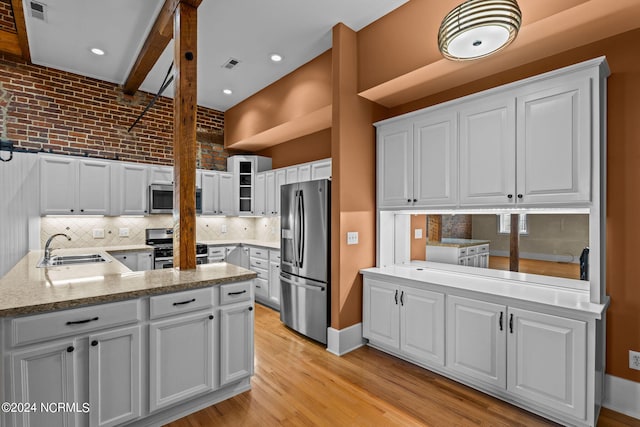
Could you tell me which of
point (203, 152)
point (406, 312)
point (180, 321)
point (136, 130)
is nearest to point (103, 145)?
point (136, 130)

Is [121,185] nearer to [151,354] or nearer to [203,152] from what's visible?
[203,152]

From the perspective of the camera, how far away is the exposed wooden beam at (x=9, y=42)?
145 inches

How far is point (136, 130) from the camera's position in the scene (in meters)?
4.91

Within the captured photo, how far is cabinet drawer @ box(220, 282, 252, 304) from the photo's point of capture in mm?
2314

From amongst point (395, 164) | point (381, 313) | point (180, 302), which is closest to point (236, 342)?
point (180, 302)

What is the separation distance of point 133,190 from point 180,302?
325cm

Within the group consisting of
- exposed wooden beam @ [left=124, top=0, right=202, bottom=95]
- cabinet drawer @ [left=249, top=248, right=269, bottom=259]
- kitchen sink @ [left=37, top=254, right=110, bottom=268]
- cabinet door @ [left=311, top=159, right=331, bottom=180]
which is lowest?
cabinet drawer @ [left=249, top=248, right=269, bottom=259]

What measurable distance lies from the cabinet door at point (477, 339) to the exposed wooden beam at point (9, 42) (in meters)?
5.60

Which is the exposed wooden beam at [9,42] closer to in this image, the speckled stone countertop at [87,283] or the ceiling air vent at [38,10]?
the ceiling air vent at [38,10]

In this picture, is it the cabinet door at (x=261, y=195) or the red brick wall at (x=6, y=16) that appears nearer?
the red brick wall at (x=6, y=16)

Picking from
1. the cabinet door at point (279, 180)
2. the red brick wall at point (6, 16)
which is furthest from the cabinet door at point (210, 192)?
the red brick wall at point (6, 16)

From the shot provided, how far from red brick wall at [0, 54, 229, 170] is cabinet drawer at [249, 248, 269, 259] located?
206cm

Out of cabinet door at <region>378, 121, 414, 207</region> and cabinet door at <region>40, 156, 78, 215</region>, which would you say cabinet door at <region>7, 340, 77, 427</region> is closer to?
cabinet door at <region>378, 121, 414, 207</region>

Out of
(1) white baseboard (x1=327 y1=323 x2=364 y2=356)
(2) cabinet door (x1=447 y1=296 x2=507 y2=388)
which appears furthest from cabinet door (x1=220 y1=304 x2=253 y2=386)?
(2) cabinet door (x1=447 y1=296 x2=507 y2=388)
